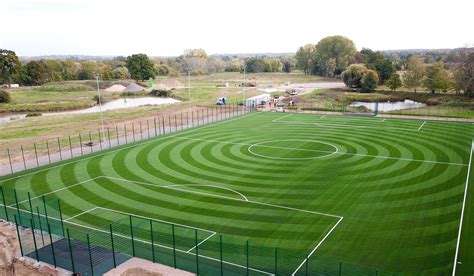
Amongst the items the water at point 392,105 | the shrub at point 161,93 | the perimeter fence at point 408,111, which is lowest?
the water at point 392,105

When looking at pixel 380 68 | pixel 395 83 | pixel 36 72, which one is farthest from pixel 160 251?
pixel 36 72

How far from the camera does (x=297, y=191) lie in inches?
977

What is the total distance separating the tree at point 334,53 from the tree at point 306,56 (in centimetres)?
704

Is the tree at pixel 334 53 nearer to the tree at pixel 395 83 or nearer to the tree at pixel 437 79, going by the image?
the tree at pixel 395 83

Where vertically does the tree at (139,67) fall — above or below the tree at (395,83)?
above

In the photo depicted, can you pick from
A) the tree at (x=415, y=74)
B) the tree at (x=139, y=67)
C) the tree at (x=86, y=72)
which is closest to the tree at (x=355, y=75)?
the tree at (x=415, y=74)

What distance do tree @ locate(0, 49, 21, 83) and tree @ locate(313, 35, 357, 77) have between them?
9214 centimetres

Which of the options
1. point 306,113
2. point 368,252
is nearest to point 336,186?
point 368,252

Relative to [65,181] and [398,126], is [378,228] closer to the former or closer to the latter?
[65,181]

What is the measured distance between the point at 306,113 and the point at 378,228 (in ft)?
133

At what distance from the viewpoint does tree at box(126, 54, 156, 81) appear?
4998 inches

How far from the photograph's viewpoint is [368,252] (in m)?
17.1

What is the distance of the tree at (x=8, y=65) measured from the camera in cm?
10549

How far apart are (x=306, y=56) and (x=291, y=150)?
112252 mm
